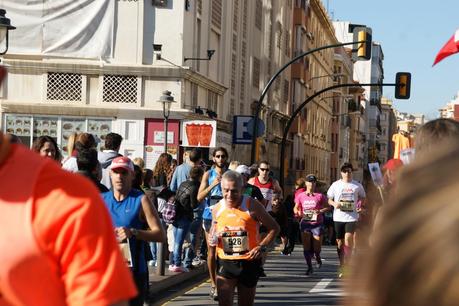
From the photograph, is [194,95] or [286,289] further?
[194,95]

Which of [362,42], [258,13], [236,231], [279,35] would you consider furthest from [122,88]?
[236,231]

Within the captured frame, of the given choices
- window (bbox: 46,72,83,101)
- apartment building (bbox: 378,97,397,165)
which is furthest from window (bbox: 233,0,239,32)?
apartment building (bbox: 378,97,397,165)

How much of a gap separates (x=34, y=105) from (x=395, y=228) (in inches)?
1290

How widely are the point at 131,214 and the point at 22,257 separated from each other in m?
5.64

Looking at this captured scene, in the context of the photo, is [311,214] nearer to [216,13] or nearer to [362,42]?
[362,42]

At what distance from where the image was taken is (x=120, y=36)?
3388cm

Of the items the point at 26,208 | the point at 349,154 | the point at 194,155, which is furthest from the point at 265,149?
the point at 349,154

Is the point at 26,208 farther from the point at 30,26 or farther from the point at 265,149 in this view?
the point at 265,149

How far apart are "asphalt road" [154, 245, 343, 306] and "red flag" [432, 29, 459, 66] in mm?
2845

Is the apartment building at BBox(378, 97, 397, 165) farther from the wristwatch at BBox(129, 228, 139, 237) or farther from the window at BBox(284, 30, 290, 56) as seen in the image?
the wristwatch at BBox(129, 228, 139, 237)

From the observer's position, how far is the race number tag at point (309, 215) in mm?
19359

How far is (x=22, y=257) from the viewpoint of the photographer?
2.54m

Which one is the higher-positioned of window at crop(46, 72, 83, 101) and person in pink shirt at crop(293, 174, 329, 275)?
window at crop(46, 72, 83, 101)

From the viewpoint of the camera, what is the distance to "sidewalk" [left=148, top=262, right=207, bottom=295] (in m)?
14.9
